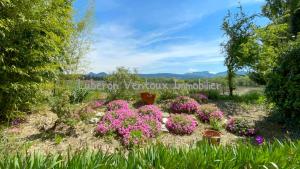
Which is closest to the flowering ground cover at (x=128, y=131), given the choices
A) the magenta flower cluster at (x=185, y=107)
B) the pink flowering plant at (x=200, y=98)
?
the magenta flower cluster at (x=185, y=107)

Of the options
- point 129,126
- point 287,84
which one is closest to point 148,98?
point 129,126

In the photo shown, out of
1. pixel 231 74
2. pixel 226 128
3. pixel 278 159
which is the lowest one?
pixel 226 128

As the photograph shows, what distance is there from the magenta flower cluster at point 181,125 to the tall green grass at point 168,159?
3779 mm

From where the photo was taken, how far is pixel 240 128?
666 cm

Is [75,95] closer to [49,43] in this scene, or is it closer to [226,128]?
[49,43]

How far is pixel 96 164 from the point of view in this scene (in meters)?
2.25

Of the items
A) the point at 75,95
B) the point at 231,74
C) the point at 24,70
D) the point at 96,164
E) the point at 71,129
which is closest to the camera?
the point at 96,164

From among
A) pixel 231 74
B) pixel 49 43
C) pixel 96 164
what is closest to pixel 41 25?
pixel 49 43

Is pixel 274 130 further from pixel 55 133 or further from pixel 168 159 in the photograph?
pixel 168 159

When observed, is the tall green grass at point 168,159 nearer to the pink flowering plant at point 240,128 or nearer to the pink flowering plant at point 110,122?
the pink flowering plant at point 110,122

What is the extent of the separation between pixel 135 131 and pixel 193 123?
161 cm

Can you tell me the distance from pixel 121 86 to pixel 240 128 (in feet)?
13.5

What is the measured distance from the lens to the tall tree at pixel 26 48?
249 inches

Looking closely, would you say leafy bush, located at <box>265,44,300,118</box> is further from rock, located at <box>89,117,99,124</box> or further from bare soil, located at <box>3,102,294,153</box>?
rock, located at <box>89,117,99,124</box>
